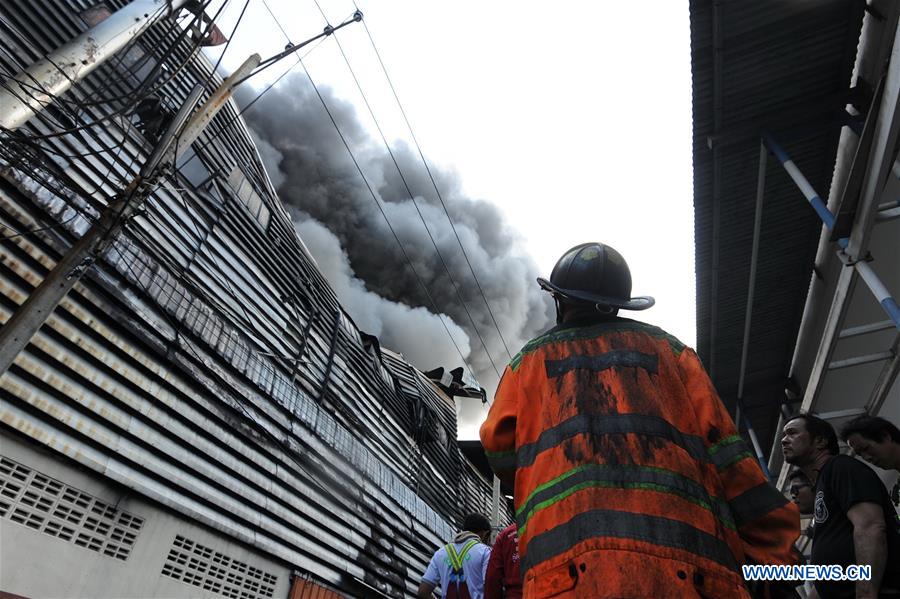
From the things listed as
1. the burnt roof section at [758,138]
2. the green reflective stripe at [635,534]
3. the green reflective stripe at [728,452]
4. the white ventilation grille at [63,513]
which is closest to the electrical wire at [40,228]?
the white ventilation grille at [63,513]

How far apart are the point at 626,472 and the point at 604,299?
2.69 feet

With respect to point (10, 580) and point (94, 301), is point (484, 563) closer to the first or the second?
point (10, 580)

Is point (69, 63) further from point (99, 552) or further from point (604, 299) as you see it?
point (604, 299)

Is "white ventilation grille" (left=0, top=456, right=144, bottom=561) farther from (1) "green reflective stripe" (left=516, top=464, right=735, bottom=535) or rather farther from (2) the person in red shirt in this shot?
(1) "green reflective stripe" (left=516, top=464, right=735, bottom=535)

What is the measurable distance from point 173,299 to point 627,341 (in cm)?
687

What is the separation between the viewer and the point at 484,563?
4.46 metres

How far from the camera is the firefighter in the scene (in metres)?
1.32

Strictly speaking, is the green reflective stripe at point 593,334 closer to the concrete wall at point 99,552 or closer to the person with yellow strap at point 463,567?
the person with yellow strap at point 463,567

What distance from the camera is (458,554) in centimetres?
451

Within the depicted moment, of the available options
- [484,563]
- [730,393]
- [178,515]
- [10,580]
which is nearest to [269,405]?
[178,515]

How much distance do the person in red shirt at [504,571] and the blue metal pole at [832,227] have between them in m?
3.59

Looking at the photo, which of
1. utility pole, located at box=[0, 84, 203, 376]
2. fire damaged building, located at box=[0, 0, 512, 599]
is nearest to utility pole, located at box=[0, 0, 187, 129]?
fire damaged building, located at box=[0, 0, 512, 599]

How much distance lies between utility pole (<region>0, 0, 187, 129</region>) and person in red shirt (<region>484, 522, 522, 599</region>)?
6.08 metres

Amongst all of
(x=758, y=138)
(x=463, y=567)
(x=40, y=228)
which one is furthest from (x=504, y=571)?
(x=40, y=228)
